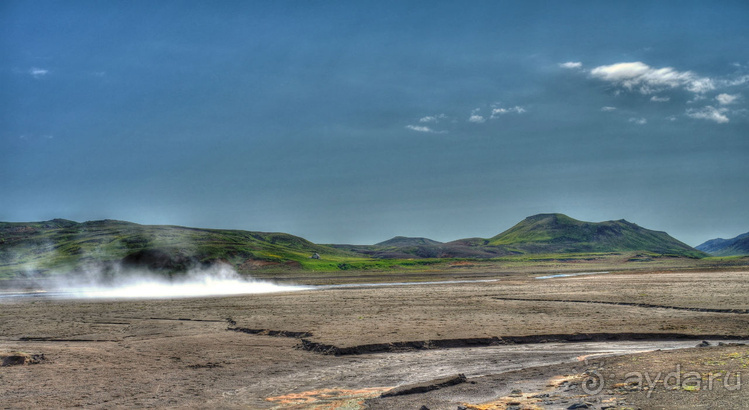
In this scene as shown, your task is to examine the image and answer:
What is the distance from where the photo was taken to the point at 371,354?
19031 mm

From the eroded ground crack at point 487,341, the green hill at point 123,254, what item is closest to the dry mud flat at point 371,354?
the eroded ground crack at point 487,341

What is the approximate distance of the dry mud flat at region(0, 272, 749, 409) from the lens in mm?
12844

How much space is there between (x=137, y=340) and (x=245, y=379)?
34.3 ft

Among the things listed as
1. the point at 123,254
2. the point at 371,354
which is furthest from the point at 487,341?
the point at 123,254

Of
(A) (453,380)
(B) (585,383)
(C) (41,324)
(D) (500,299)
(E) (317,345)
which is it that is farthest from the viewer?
(D) (500,299)

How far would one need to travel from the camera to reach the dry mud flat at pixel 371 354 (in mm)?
12844

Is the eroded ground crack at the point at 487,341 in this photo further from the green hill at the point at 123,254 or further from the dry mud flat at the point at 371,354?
the green hill at the point at 123,254

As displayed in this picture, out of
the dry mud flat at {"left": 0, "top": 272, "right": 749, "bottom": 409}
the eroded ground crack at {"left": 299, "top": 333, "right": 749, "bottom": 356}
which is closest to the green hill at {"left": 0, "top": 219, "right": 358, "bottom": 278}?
the dry mud flat at {"left": 0, "top": 272, "right": 749, "bottom": 409}

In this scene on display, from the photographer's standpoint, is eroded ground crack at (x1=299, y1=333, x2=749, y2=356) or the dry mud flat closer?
the dry mud flat

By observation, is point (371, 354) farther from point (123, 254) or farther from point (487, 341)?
Result: point (123, 254)

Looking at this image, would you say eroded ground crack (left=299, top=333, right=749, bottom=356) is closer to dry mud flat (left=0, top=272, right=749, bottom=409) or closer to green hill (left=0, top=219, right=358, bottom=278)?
dry mud flat (left=0, top=272, right=749, bottom=409)

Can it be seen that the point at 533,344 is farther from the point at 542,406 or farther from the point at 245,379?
the point at 245,379

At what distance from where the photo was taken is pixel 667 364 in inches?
551

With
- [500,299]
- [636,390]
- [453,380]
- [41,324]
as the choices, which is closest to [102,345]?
[41,324]
